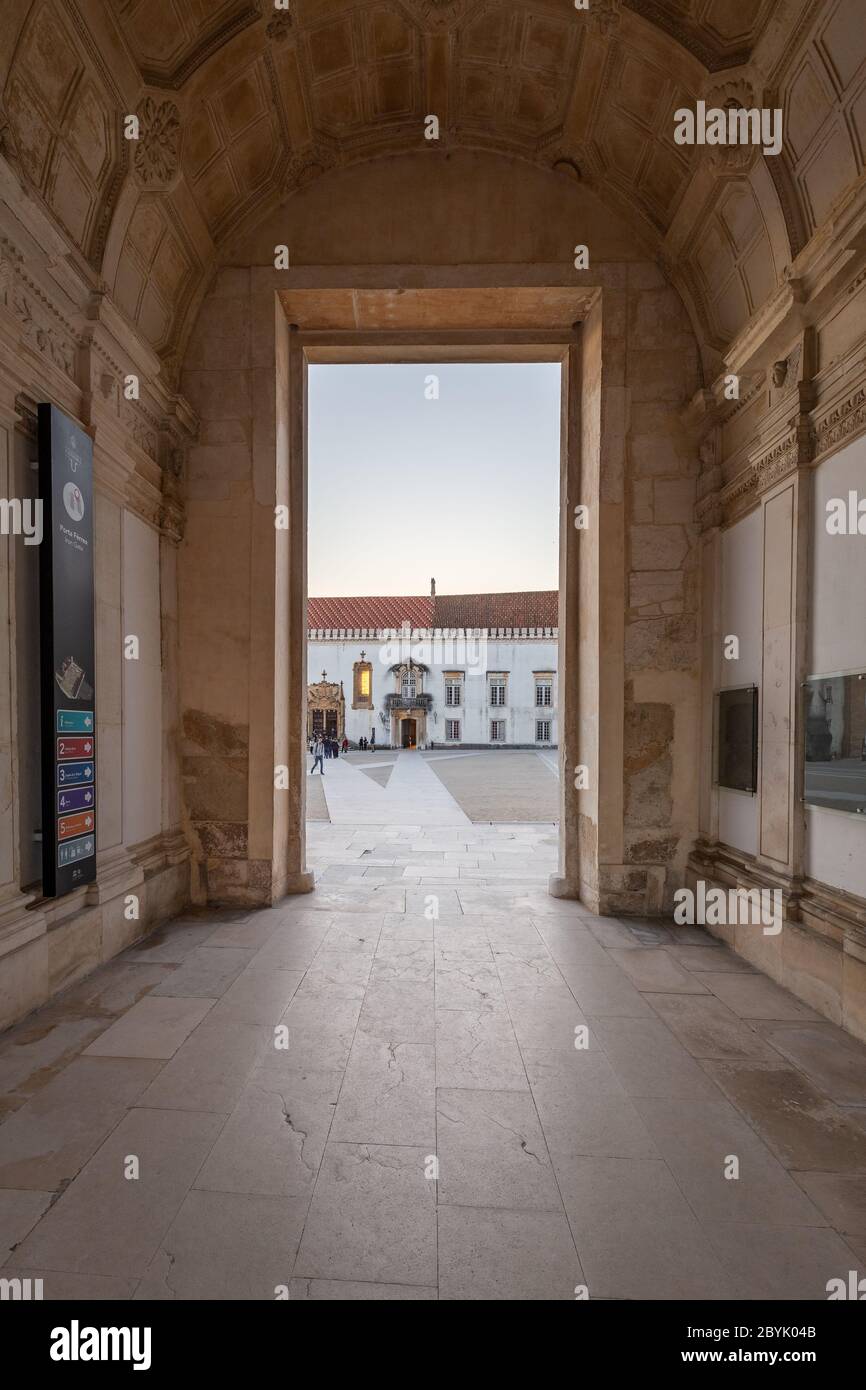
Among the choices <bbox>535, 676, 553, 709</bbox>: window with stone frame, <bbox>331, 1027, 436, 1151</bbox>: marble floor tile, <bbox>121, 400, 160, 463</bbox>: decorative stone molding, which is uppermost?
<bbox>121, 400, 160, 463</bbox>: decorative stone molding

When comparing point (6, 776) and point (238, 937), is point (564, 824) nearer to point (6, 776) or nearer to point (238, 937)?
point (238, 937)

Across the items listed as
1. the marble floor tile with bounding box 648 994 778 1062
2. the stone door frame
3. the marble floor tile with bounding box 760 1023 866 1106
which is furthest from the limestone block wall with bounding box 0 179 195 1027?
the marble floor tile with bounding box 760 1023 866 1106

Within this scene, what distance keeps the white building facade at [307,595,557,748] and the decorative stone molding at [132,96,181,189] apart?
40.5 meters

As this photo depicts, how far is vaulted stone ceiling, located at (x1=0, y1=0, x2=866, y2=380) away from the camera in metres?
4.26

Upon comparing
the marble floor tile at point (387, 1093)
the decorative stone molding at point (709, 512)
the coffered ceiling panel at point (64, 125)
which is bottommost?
the marble floor tile at point (387, 1093)

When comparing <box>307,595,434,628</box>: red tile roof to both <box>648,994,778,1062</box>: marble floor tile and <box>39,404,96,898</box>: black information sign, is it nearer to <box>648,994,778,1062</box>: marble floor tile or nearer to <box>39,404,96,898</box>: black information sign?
<box>39,404,96,898</box>: black information sign

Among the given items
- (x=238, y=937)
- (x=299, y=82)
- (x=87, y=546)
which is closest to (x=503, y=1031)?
(x=238, y=937)

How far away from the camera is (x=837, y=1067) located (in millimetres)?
3557

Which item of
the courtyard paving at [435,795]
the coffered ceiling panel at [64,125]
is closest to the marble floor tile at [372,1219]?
the coffered ceiling panel at [64,125]

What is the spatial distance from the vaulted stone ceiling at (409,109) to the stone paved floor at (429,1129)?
17.3ft

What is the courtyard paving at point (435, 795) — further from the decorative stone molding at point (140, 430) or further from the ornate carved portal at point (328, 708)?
the ornate carved portal at point (328, 708)

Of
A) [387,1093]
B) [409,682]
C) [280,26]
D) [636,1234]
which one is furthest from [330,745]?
[636,1234]

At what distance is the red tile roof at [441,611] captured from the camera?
46750mm
